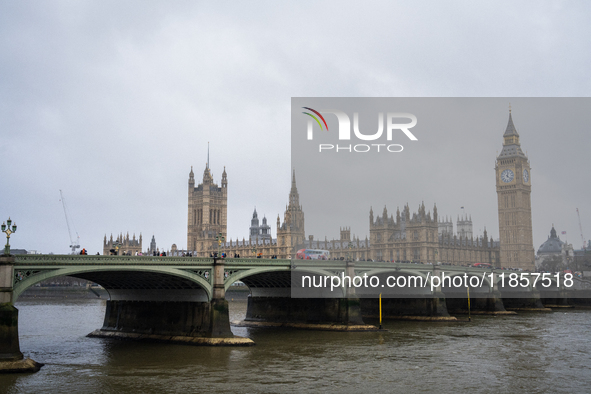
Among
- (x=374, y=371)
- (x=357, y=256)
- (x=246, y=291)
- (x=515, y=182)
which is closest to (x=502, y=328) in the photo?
(x=374, y=371)

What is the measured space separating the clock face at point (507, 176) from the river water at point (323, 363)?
10487 centimetres

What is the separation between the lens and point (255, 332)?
54219 millimetres

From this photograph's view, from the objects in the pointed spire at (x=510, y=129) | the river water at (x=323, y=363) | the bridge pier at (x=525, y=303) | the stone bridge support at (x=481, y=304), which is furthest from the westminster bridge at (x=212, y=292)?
the pointed spire at (x=510, y=129)

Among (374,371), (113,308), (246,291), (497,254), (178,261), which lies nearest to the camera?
(374,371)

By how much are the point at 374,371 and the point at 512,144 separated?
136604 mm

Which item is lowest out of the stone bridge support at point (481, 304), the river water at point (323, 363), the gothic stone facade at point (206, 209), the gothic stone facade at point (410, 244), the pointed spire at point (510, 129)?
the river water at point (323, 363)

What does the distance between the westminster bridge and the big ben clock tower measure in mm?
83356

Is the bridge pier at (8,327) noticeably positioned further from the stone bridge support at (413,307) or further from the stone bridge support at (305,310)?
the stone bridge support at (413,307)

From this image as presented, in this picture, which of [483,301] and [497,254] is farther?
[497,254]

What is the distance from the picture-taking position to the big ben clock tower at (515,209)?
502 ft

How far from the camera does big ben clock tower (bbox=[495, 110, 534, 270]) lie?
15312 centimetres

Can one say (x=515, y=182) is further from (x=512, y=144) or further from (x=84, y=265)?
(x=84, y=265)

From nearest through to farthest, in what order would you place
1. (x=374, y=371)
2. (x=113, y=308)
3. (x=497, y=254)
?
(x=374, y=371), (x=113, y=308), (x=497, y=254)

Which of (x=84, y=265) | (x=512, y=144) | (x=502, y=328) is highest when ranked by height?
(x=512, y=144)
